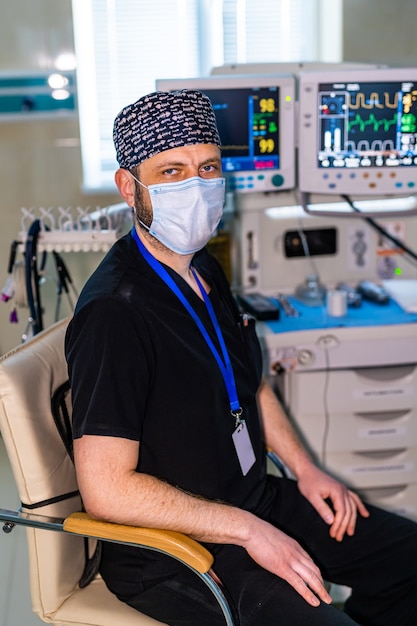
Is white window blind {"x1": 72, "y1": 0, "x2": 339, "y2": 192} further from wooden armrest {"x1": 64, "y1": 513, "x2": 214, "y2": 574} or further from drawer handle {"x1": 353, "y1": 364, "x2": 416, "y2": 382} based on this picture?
wooden armrest {"x1": 64, "y1": 513, "x2": 214, "y2": 574}

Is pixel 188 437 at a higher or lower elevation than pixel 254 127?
lower

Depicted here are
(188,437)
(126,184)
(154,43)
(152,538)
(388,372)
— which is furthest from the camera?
(154,43)

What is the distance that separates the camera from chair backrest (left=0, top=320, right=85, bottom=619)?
1.32 meters

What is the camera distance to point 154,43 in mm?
3611

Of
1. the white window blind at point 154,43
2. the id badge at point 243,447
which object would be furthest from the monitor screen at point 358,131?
the white window blind at point 154,43

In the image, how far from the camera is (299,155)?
7.38 ft

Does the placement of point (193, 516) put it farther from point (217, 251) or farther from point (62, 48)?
point (62, 48)

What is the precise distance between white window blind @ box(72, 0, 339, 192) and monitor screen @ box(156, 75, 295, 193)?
1.53 m

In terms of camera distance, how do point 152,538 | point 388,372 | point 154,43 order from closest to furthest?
point 152,538 → point 388,372 → point 154,43

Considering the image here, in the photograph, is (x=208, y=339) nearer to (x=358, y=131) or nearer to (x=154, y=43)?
(x=358, y=131)

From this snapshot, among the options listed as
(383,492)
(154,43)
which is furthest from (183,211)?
(154,43)

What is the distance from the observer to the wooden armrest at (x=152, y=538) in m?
1.18

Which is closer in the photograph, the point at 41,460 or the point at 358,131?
the point at 41,460

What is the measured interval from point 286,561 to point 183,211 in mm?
700
